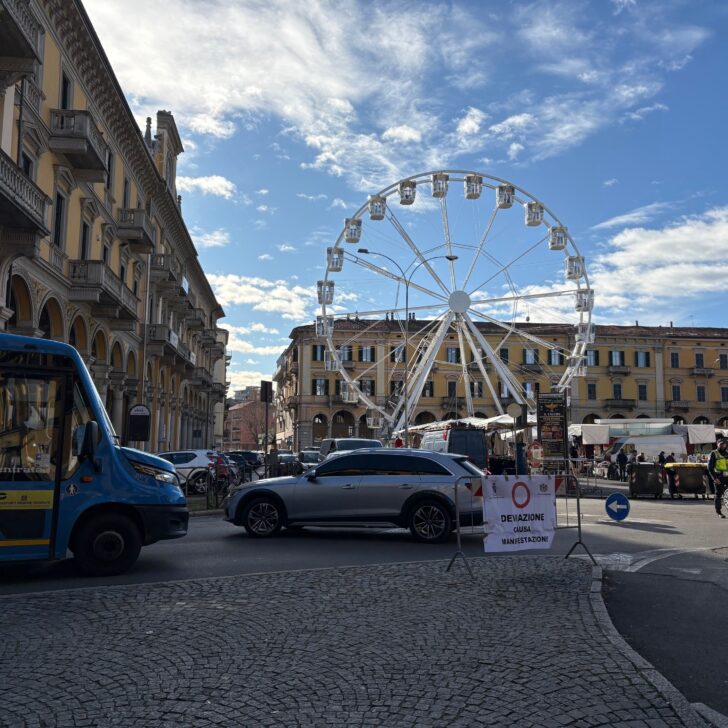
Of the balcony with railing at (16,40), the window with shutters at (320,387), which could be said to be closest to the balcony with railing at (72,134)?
the balcony with railing at (16,40)

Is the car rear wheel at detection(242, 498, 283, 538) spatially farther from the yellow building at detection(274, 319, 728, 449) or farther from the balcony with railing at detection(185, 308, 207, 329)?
the yellow building at detection(274, 319, 728, 449)

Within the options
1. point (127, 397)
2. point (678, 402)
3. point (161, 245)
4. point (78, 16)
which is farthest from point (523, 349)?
point (78, 16)

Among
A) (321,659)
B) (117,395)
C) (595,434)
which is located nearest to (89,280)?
(117,395)

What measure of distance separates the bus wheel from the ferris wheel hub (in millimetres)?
31616

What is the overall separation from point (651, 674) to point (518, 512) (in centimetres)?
419

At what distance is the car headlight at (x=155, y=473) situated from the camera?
32.6ft

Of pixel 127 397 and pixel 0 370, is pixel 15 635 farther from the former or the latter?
pixel 127 397

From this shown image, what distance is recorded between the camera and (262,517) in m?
13.5

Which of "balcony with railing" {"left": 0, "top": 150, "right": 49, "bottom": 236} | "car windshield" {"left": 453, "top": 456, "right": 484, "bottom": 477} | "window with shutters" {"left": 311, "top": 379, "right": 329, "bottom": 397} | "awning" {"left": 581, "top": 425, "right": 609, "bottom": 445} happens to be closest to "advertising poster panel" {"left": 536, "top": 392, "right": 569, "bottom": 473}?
"car windshield" {"left": 453, "top": 456, "right": 484, "bottom": 477}

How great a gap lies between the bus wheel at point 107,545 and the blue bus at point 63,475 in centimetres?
1

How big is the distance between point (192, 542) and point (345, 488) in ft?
8.99

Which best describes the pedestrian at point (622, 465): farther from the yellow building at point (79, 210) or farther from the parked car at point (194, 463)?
the yellow building at point (79, 210)

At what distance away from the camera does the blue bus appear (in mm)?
8961

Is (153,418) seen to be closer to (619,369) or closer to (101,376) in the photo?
(101,376)
